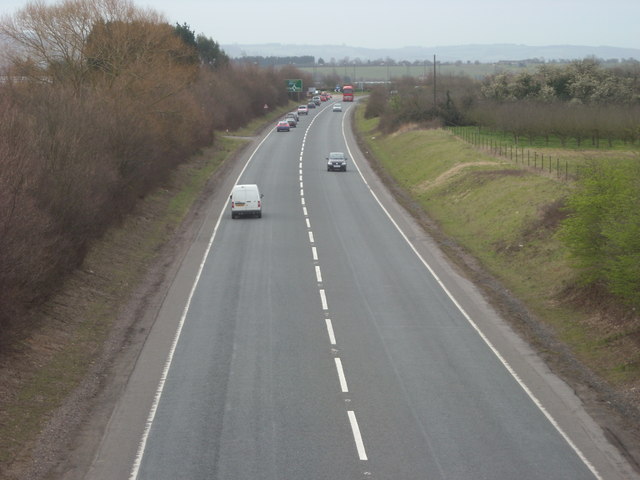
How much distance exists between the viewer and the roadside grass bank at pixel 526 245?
63.6 feet

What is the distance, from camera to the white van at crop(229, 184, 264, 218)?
133 ft

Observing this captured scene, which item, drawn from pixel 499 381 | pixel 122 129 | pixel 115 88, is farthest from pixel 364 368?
pixel 115 88

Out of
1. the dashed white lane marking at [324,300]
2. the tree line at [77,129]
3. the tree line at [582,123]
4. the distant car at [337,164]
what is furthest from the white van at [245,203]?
the distant car at [337,164]

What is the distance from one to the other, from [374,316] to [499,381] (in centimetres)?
590

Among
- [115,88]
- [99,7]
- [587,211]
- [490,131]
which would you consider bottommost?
[490,131]

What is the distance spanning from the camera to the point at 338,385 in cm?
1747

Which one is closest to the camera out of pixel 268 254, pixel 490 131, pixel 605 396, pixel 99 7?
pixel 605 396

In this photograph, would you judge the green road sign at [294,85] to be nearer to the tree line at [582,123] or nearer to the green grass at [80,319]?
the tree line at [582,123]


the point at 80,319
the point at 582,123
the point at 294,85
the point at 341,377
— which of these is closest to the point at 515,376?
the point at 341,377

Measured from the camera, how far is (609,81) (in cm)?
8519

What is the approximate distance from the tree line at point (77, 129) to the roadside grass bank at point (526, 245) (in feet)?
40.5

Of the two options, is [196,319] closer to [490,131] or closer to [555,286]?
[555,286]

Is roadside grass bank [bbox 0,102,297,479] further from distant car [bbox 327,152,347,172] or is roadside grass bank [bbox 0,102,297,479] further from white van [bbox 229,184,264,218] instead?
distant car [bbox 327,152,347,172]

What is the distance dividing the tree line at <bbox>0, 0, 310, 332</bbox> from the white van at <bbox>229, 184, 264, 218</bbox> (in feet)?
14.8
